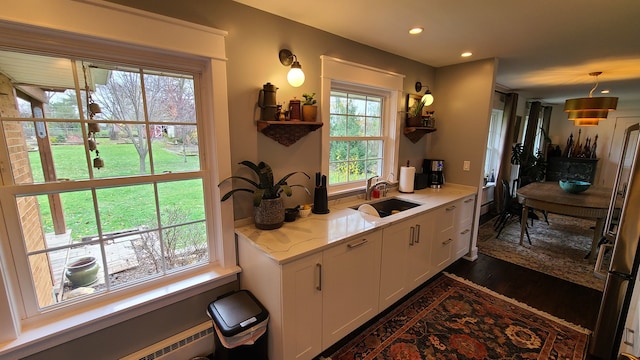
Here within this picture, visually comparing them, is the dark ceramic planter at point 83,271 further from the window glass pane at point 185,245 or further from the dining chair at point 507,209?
the dining chair at point 507,209

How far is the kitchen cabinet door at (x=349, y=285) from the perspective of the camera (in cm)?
167

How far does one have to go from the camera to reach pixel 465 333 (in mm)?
1993

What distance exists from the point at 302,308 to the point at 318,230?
493mm

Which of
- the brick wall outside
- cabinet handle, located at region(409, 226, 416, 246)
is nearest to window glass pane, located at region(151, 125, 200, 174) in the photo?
the brick wall outside

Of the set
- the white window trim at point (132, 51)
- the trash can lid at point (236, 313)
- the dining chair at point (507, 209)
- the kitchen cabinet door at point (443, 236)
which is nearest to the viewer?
the white window trim at point (132, 51)

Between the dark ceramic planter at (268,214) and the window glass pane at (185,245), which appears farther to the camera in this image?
the dark ceramic planter at (268,214)

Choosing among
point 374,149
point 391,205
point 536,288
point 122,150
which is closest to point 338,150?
point 374,149

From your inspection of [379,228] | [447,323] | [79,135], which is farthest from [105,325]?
[447,323]

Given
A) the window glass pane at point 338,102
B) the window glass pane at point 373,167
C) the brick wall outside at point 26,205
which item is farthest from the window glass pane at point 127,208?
the window glass pane at point 373,167

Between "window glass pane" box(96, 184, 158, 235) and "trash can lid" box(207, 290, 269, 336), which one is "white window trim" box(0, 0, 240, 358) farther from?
"window glass pane" box(96, 184, 158, 235)

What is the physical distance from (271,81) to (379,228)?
1.31 metres

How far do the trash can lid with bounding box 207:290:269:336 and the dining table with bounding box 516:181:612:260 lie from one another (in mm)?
3583

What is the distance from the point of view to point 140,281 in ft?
5.08

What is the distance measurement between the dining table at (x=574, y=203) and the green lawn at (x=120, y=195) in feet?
12.8
